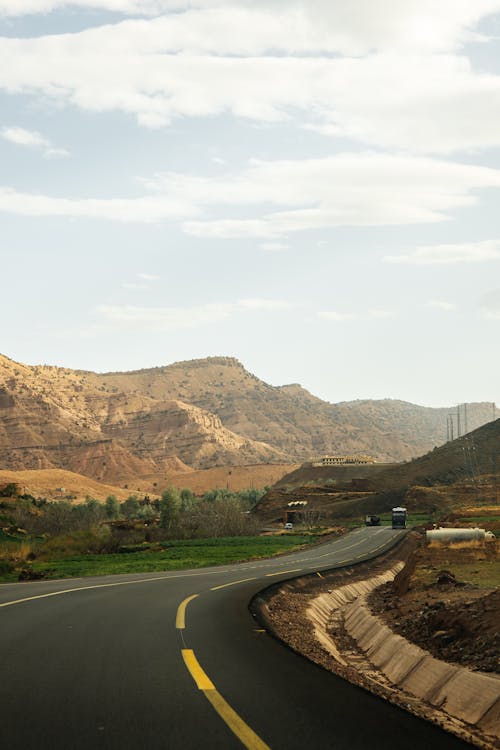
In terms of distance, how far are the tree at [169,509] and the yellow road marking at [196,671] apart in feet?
250

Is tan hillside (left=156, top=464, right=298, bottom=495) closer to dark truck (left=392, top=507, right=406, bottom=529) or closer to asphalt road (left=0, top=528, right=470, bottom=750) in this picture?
dark truck (left=392, top=507, right=406, bottom=529)

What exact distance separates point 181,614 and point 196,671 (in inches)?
286

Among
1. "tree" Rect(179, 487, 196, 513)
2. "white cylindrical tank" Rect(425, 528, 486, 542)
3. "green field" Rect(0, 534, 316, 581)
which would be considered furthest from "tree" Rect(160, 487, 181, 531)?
"white cylindrical tank" Rect(425, 528, 486, 542)

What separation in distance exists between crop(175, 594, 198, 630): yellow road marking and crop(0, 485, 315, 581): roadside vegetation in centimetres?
1430

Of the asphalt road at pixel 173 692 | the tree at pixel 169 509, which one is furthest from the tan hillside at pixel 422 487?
the asphalt road at pixel 173 692

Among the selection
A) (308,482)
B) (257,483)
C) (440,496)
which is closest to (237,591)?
(440,496)

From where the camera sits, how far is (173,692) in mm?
8336

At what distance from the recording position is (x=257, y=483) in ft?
617

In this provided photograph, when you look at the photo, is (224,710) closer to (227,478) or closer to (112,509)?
(112,509)

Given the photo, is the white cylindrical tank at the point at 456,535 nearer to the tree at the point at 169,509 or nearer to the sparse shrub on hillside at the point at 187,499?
the tree at the point at 169,509

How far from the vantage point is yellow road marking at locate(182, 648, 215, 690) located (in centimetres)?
867

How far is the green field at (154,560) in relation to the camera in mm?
36594

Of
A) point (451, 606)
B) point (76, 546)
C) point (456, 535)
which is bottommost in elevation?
point (76, 546)

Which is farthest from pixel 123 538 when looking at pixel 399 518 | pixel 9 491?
pixel 9 491
